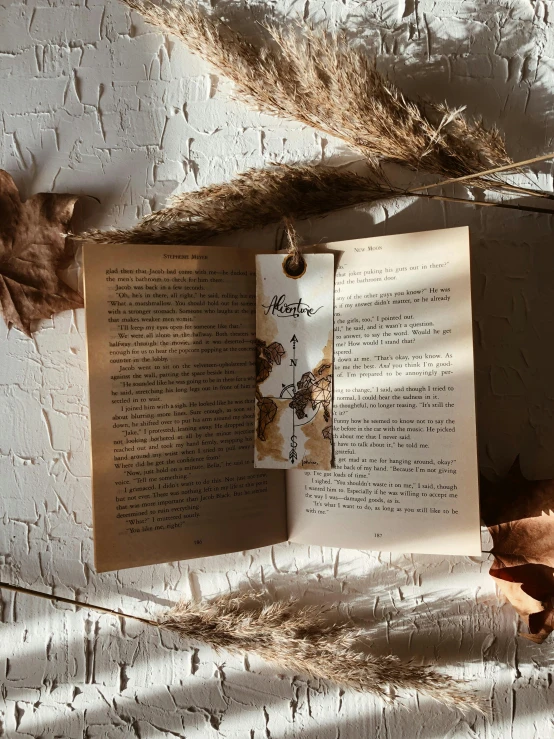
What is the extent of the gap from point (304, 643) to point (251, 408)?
37cm

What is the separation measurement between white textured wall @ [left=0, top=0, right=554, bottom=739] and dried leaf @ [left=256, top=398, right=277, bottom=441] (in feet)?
0.70

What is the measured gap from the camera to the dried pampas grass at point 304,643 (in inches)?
31.6

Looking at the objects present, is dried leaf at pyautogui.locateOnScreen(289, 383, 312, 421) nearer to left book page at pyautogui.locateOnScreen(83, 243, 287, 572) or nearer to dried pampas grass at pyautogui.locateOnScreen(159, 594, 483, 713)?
left book page at pyautogui.locateOnScreen(83, 243, 287, 572)

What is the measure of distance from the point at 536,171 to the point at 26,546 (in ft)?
3.39

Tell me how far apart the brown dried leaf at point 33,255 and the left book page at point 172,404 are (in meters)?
0.15

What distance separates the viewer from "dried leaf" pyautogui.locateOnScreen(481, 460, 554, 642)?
2.50ft

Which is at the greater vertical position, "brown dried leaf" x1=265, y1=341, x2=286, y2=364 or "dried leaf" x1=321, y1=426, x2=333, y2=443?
"brown dried leaf" x1=265, y1=341, x2=286, y2=364

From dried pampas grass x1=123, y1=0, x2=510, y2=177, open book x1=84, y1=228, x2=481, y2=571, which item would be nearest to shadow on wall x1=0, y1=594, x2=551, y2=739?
open book x1=84, y1=228, x2=481, y2=571

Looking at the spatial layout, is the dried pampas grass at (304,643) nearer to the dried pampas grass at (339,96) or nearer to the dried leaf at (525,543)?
the dried leaf at (525,543)

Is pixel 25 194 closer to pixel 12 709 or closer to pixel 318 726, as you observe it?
pixel 12 709

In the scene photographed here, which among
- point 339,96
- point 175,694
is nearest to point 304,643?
point 175,694

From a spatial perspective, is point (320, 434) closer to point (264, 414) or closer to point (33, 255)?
point (264, 414)

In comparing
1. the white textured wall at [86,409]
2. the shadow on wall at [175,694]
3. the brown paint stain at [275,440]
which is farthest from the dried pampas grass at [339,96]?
the shadow on wall at [175,694]

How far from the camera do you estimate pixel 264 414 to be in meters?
0.82
